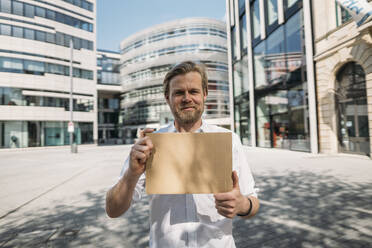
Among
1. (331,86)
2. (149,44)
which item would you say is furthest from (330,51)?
(149,44)

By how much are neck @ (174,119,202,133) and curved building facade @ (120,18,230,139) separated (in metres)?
32.7

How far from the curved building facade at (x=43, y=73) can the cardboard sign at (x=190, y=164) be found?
30.3 meters

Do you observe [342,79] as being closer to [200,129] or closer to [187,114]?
[200,129]

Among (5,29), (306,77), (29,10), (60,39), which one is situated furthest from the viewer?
(60,39)

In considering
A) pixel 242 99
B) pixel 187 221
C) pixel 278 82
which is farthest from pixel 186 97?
pixel 242 99

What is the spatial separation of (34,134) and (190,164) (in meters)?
30.6

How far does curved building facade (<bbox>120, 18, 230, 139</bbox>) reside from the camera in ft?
124

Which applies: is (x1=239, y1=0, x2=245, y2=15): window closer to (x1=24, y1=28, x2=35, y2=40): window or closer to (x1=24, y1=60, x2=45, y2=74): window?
(x1=24, y1=60, x2=45, y2=74): window

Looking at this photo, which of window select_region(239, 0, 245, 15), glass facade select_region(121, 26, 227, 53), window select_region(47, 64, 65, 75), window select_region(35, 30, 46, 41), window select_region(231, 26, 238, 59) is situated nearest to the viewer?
window select_region(239, 0, 245, 15)

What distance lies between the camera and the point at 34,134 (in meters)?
25.3

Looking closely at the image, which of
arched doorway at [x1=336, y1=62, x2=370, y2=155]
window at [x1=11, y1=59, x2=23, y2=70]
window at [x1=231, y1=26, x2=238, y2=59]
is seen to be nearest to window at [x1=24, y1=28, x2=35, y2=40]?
window at [x1=11, y1=59, x2=23, y2=70]

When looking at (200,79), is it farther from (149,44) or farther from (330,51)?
(149,44)

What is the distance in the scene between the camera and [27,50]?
25312 millimetres

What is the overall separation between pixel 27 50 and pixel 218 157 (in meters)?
32.7
